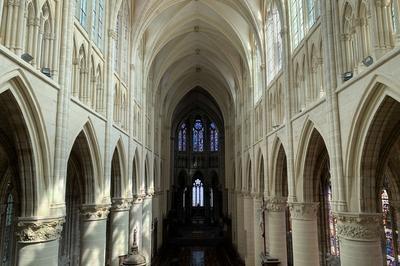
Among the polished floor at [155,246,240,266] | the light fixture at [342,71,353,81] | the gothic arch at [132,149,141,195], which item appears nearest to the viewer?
the light fixture at [342,71,353,81]

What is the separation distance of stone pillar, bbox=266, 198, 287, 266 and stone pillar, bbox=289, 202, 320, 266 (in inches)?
166

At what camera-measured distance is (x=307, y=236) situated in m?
15.3

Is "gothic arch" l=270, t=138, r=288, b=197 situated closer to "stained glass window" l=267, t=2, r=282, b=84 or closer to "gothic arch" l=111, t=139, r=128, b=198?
"stained glass window" l=267, t=2, r=282, b=84

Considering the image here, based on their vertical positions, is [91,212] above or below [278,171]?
below

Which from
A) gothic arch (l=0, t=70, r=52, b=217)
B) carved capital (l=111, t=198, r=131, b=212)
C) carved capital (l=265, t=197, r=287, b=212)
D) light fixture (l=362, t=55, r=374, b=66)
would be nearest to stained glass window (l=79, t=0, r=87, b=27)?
gothic arch (l=0, t=70, r=52, b=217)

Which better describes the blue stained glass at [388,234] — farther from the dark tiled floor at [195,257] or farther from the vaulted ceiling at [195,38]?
the dark tiled floor at [195,257]

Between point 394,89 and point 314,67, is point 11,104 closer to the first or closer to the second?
point 394,89

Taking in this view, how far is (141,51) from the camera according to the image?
27.3m

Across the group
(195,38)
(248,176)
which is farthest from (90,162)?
(195,38)

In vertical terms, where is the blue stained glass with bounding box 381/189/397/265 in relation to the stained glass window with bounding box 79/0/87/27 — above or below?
below

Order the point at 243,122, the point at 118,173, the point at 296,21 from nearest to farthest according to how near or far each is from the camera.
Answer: the point at 296,21 < the point at 118,173 < the point at 243,122

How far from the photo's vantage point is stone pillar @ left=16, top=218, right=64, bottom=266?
1000cm

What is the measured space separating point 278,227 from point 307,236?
4711 millimetres

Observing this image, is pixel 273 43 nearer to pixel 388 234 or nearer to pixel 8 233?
pixel 388 234
